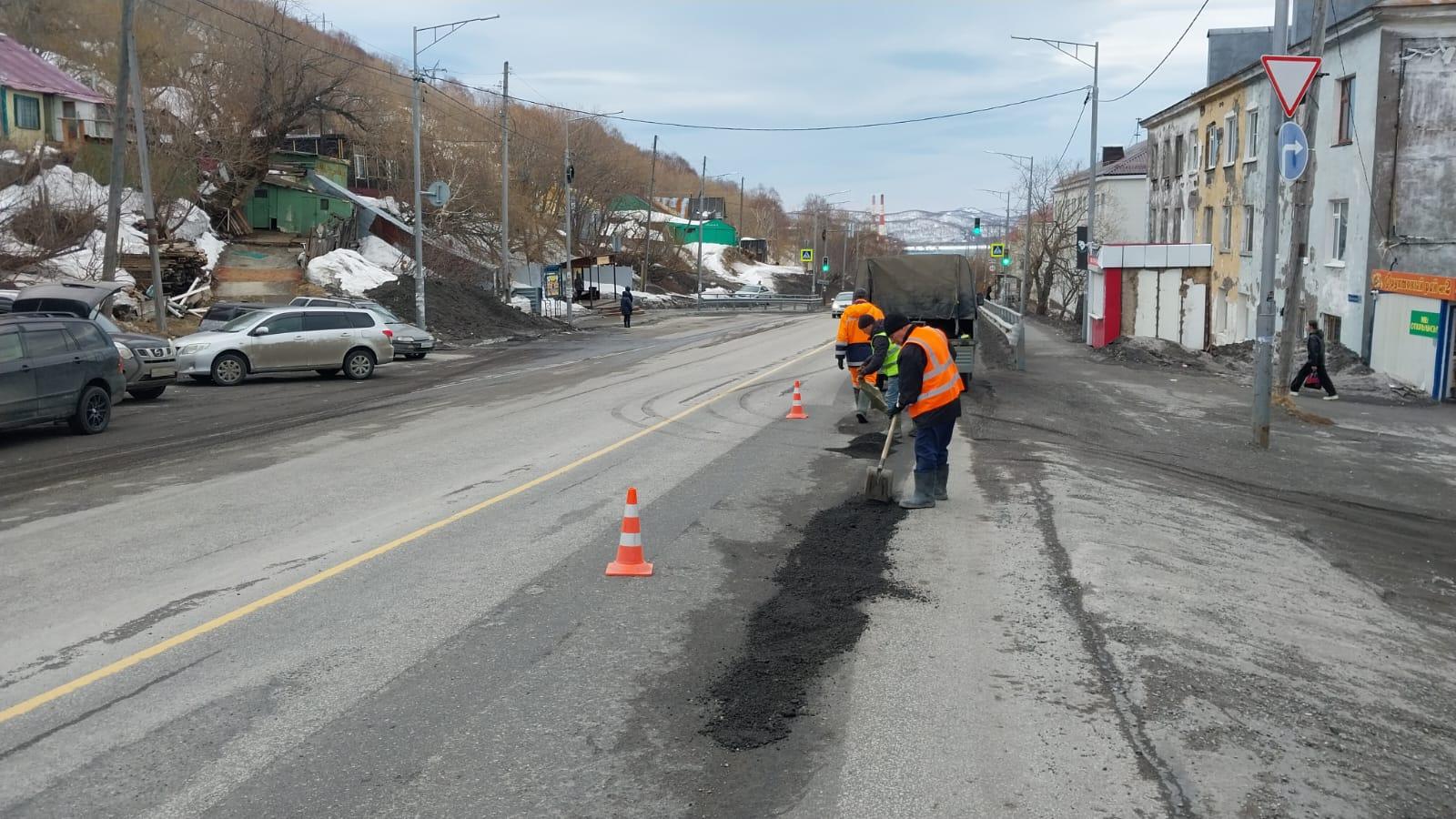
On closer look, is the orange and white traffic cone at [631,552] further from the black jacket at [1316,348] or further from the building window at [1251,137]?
the building window at [1251,137]

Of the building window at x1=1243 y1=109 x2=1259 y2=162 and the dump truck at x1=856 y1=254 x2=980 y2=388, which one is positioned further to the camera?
the building window at x1=1243 y1=109 x2=1259 y2=162

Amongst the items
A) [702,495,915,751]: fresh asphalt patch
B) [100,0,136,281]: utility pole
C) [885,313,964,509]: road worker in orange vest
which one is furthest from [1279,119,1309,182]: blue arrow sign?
[100,0,136,281]: utility pole

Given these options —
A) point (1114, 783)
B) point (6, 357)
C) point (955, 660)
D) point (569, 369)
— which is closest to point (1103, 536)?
point (955, 660)

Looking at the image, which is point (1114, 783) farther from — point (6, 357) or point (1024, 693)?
point (6, 357)

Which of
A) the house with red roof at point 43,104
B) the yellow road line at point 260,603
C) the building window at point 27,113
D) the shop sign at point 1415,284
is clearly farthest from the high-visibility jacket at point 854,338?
the building window at point 27,113

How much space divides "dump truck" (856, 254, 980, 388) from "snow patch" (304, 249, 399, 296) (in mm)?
24997

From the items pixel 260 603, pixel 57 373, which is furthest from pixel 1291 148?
pixel 57 373

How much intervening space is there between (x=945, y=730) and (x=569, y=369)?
74.2 feet

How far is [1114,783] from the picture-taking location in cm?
488

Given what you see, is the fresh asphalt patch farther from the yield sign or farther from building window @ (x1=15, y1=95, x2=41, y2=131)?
building window @ (x1=15, y1=95, x2=41, y2=131)

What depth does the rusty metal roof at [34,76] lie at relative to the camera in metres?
46.1

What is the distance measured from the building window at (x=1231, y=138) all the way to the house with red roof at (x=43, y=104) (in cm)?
4081

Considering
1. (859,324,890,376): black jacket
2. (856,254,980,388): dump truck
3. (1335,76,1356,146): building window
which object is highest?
(1335,76,1356,146): building window

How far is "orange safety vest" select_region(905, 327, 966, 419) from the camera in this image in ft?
33.5
